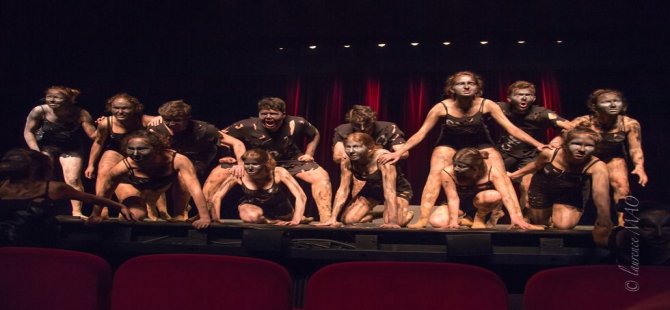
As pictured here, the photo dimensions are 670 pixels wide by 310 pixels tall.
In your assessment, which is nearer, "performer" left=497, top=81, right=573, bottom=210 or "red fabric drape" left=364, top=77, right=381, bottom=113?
"performer" left=497, top=81, right=573, bottom=210

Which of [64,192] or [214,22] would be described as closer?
[64,192]

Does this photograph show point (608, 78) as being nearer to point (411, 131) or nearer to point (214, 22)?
point (411, 131)

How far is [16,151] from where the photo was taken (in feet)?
10.9

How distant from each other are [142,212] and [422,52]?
10.7 ft

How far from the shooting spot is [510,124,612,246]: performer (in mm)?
3398

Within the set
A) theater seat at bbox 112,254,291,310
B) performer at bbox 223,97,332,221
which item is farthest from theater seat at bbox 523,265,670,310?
performer at bbox 223,97,332,221

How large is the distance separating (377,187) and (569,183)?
1.59 m

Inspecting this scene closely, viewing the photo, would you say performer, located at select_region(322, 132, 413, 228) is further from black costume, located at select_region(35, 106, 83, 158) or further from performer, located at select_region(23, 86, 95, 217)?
black costume, located at select_region(35, 106, 83, 158)

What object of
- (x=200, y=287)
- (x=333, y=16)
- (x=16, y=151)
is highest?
(x=333, y=16)

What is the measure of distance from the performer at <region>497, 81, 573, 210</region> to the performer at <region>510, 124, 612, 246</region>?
0.42 metres

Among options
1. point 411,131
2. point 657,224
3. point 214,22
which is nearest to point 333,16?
point 214,22

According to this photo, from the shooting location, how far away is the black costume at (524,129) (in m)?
4.50

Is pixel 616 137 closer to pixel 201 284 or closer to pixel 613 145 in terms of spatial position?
pixel 613 145

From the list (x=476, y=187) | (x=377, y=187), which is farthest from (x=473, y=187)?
(x=377, y=187)
